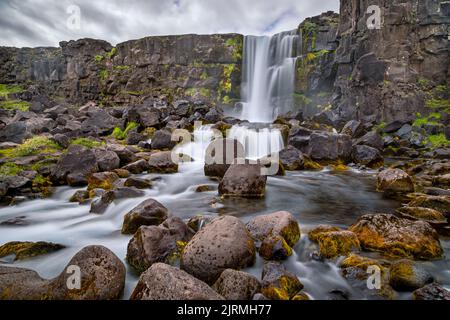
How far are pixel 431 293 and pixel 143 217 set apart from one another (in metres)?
4.57

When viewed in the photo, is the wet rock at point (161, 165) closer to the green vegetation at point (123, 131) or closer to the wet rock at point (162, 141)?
the wet rock at point (162, 141)

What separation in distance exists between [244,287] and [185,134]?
14715mm

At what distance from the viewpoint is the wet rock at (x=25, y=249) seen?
4987 millimetres

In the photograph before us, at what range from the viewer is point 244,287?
351 centimetres

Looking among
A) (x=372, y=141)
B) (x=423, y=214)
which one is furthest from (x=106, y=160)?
(x=372, y=141)

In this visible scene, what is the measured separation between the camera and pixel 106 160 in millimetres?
11023

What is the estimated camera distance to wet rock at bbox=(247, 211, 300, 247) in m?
5.08

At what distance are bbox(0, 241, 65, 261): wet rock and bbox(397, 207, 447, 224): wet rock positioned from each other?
7.12m

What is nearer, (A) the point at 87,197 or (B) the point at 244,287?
(B) the point at 244,287

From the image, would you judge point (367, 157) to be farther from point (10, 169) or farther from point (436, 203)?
point (10, 169)

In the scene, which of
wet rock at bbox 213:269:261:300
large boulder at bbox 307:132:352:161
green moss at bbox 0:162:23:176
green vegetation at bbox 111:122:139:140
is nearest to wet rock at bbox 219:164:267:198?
wet rock at bbox 213:269:261:300

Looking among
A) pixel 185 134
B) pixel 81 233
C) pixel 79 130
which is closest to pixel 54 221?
pixel 81 233

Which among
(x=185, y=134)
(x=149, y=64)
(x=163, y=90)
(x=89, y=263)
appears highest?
(x=149, y=64)
